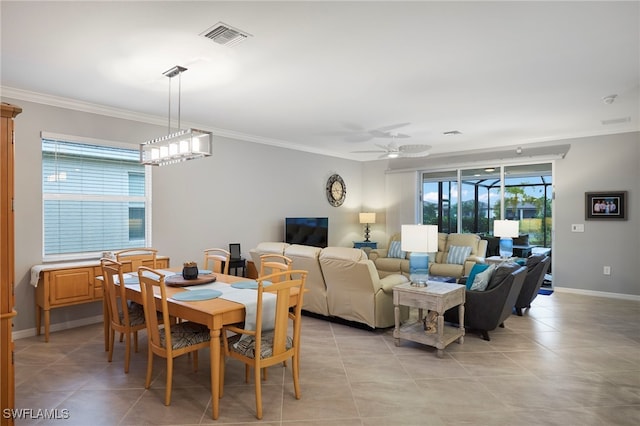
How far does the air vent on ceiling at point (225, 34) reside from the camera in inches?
105

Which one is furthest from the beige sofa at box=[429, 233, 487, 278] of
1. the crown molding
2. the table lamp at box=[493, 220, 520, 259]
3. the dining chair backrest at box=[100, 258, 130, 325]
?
the dining chair backrest at box=[100, 258, 130, 325]

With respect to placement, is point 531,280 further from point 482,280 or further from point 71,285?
point 71,285

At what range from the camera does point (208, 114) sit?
5051 millimetres

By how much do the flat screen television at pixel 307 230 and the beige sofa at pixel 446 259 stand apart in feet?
3.67

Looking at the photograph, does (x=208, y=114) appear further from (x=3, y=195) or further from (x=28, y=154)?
(x=3, y=195)

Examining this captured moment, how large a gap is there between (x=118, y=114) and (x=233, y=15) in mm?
3046

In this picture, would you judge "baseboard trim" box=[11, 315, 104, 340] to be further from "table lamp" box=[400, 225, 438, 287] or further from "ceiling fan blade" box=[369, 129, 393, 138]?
"ceiling fan blade" box=[369, 129, 393, 138]

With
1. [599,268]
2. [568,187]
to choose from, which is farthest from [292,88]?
[599,268]

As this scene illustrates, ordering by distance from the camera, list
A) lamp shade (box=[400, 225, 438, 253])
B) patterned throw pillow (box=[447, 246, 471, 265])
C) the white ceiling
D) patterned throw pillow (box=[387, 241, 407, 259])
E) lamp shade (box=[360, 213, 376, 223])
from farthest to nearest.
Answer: lamp shade (box=[360, 213, 376, 223]) < patterned throw pillow (box=[387, 241, 407, 259]) < patterned throw pillow (box=[447, 246, 471, 265]) < lamp shade (box=[400, 225, 438, 253]) < the white ceiling

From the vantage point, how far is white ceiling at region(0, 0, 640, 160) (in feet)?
8.14

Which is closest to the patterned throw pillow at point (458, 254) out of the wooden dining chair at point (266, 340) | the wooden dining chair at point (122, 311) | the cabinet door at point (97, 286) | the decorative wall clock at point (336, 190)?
the decorative wall clock at point (336, 190)

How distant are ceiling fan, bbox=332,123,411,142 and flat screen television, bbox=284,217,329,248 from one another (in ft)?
5.47

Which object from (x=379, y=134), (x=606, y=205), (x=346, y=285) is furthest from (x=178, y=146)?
(x=606, y=205)

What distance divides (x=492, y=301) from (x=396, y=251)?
352 centimetres
